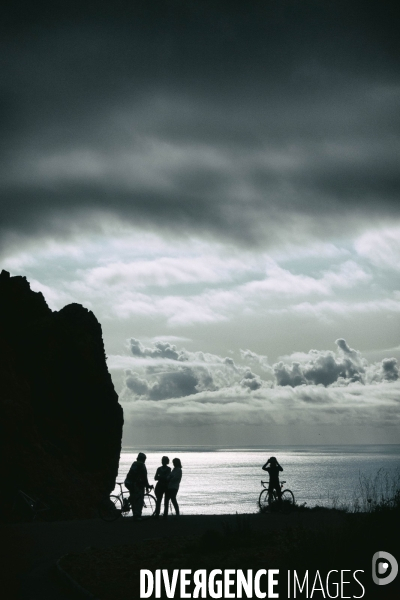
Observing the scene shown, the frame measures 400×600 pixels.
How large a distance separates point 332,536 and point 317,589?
1.38m

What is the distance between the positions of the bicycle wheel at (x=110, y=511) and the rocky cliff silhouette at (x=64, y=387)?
1952 cm

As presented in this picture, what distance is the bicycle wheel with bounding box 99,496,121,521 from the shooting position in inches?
777

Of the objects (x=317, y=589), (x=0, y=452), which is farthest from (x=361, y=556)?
(x=0, y=452)

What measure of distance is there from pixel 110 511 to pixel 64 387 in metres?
36.2

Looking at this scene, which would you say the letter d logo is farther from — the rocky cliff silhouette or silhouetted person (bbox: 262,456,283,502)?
the rocky cliff silhouette

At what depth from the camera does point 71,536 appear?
1591cm

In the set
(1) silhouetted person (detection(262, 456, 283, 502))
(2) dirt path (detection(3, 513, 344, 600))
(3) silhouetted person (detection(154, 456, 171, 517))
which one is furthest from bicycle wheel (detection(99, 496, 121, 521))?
(1) silhouetted person (detection(262, 456, 283, 502))

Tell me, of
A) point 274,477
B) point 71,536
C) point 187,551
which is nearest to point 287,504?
point 274,477

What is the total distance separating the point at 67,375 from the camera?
55938 millimetres

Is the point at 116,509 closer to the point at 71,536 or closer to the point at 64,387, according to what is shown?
the point at 71,536

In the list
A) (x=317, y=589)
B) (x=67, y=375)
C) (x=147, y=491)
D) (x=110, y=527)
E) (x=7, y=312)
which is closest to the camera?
(x=317, y=589)

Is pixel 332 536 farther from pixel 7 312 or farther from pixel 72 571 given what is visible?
pixel 7 312

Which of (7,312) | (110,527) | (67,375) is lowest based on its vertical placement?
(110,527)

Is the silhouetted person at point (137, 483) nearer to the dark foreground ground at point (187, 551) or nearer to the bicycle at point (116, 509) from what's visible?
the bicycle at point (116, 509)
